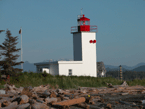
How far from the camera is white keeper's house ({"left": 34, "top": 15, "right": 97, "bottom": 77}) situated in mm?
27288

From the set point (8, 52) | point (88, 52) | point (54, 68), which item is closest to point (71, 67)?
point (54, 68)

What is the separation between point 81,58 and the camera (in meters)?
28.6

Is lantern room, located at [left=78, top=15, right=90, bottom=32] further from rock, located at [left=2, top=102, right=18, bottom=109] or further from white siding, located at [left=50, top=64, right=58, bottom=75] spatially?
rock, located at [left=2, top=102, right=18, bottom=109]

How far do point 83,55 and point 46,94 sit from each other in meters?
19.5

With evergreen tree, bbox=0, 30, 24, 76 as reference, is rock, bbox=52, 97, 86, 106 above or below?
below

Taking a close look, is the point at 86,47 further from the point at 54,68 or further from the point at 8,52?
the point at 8,52

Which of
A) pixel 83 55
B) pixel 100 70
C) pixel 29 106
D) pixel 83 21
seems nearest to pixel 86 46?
pixel 83 55

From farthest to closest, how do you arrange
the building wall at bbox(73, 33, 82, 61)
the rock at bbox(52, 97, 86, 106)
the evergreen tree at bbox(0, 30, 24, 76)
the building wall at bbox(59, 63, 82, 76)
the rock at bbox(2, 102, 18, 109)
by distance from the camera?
the building wall at bbox(73, 33, 82, 61) → the building wall at bbox(59, 63, 82, 76) → the evergreen tree at bbox(0, 30, 24, 76) → the rock at bbox(52, 97, 86, 106) → the rock at bbox(2, 102, 18, 109)

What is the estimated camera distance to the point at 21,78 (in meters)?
19.4

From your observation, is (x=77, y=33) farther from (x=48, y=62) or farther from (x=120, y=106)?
(x=120, y=106)

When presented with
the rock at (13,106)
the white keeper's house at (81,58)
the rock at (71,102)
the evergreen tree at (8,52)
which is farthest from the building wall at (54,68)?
the rock at (13,106)

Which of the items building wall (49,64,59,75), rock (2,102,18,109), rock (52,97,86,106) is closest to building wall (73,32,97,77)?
building wall (49,64,59,75)

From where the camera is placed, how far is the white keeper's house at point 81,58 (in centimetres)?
2729

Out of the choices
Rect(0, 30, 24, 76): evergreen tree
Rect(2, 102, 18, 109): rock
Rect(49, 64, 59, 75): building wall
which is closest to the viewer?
Rect(2, 102, 18, 109): rock
